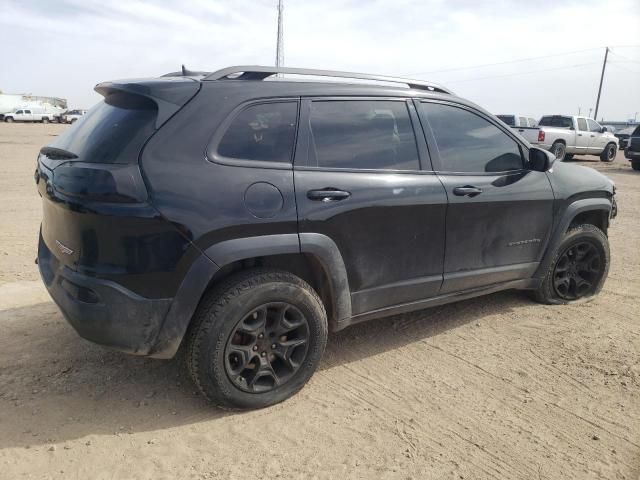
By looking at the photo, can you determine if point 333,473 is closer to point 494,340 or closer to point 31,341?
point 494,340

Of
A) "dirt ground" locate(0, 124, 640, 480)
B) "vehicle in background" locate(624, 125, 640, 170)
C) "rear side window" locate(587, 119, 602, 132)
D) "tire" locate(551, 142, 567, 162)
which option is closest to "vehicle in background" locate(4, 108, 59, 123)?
"tire" locate(551, 142, 567, 162)

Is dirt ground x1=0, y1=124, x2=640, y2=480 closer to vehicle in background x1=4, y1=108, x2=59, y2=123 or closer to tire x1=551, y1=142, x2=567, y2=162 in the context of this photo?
tire x1=551, y1=142, x2=567, y2=162

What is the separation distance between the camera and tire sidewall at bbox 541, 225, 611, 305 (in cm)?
441

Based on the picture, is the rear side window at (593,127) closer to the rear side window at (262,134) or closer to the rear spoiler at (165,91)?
the rear side window at (262,134)

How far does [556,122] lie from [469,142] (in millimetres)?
18883

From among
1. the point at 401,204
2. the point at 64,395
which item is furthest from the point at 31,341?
the point at 401,204

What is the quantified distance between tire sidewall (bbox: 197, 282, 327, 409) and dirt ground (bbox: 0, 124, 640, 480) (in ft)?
0.32

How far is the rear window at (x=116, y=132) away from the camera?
2574mm

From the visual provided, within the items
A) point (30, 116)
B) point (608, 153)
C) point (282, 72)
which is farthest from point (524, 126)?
point (30, 116)

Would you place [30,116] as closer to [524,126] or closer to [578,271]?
[524,126]

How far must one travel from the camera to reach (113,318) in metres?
2.56

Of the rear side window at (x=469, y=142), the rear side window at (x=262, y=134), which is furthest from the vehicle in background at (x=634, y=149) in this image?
the rear side window at (x=262, y=134)

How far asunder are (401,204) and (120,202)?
1682mm

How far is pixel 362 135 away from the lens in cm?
326
